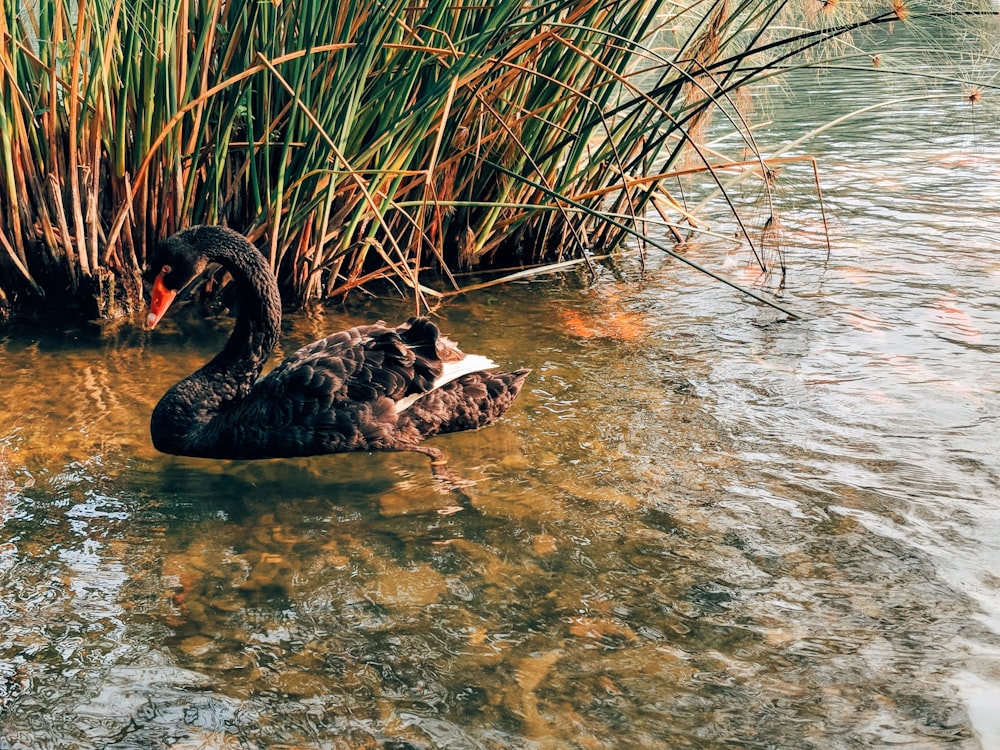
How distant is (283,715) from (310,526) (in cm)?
100

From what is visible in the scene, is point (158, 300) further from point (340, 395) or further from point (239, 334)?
point (340, 395)

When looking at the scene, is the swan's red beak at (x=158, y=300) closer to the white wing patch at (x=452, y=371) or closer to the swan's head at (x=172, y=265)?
the swan's head at (x=172, y=265)

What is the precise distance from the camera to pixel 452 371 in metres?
3.98

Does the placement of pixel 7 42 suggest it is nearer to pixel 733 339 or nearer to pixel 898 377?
pixel 733 339

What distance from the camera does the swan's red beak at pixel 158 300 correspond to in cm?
389

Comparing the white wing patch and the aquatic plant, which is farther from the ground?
the aquatic plant

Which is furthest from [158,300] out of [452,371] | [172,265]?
[452,371]

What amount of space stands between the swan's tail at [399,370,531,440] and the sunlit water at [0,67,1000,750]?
109 millimetres

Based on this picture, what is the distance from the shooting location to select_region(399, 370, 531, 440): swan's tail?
3990 millimetres

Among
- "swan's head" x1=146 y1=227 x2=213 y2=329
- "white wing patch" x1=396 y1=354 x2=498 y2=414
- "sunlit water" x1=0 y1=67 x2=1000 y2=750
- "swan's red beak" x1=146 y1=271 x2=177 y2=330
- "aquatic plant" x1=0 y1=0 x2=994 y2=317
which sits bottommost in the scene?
"sunlit water" x1=0 y1=67 x2=1000 y2=750

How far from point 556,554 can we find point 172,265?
181 cm

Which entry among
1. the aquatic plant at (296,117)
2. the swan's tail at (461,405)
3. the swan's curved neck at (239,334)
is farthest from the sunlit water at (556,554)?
the aquatic plant at (296,117)

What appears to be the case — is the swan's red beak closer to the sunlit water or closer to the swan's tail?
the sunlit water

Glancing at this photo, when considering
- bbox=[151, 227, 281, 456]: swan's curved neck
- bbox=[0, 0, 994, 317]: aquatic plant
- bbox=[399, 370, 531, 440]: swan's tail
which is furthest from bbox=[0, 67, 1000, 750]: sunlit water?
bbox=[0, 0, 994, 317]: aquatic plant
